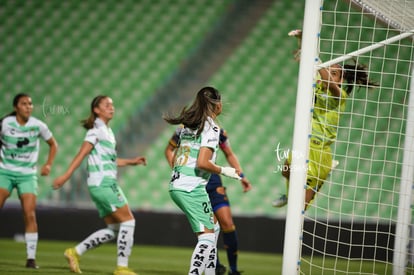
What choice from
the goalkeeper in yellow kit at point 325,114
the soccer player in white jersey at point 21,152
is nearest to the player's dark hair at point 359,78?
the goalkeeper in yellow kit at point 325,114

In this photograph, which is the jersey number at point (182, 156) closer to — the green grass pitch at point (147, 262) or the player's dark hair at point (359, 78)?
the green grass pitch at point (147, 262)

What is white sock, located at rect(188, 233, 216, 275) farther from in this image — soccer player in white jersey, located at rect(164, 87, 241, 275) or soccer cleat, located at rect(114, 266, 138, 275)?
soccer cleat, located at rect(114, 266, 138, 275)

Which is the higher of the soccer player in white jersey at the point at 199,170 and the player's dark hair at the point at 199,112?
the player's dark hair at the point at 199,112

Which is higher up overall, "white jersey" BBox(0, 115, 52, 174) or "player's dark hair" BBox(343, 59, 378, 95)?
"player's dark hair" BBox(343, 59, 378, 95)

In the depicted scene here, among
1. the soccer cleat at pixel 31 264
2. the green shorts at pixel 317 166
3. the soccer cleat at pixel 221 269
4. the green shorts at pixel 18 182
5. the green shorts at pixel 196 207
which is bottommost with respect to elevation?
the soccer cleat at pixel 31 264

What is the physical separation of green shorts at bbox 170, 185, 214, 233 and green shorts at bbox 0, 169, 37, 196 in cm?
212

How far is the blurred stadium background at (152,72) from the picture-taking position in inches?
365

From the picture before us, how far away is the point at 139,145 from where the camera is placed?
938 centimetres

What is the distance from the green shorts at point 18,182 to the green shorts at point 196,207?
2.12 metres

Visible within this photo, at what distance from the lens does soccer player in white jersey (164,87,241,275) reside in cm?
403

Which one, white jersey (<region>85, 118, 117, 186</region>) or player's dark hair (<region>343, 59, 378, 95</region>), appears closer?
player's dark hair (<region>343, 59, 378, 95</region>)

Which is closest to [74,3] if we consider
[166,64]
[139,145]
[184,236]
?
[166,64]

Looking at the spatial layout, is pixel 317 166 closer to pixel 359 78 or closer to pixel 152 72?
pixel 359 78

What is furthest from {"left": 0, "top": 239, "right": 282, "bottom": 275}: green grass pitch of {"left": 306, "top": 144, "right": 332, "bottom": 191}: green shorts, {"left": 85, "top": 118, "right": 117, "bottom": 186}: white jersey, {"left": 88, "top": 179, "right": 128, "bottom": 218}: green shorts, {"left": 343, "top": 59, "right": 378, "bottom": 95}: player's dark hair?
{"left": 343, "top": 59, "right": 378, "bottom": 95}: player's dark hair
